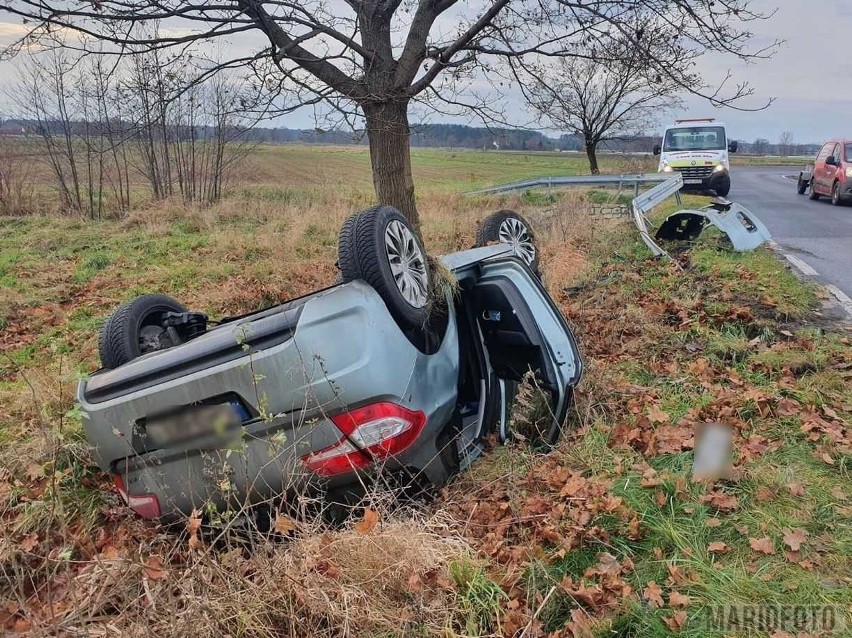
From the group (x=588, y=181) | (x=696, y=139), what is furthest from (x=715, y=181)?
(x=588, y=181)

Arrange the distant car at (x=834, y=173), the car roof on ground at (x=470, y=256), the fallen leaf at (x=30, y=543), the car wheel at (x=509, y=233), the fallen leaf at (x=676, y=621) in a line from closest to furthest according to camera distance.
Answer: the fallen leaf at (x=676, y=621) < the fallen leaf at (x=30, y=543) < the car roof on ground at (x=470, y=256) < the car wheel at (x=509, y=233) < the distant car at (x=834, y=173)

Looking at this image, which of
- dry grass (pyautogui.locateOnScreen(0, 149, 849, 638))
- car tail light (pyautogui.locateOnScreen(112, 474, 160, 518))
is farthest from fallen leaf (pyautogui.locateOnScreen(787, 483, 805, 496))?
car tail light (pyautogui.locateOnScreen(112, 474, 160, 518))

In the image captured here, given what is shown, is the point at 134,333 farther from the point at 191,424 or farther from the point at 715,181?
the point at 715,181

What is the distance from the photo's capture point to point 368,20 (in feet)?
23.2

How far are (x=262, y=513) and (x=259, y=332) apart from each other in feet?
2.69

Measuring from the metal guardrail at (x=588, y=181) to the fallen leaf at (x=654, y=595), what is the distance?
1176cm

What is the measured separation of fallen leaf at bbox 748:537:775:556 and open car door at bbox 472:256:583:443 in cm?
125

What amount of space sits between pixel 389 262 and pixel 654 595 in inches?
76.5

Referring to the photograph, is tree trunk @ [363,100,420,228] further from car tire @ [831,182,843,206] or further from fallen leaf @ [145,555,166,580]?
car tire @ [831,182,843,206]

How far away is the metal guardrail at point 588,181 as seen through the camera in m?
13.5

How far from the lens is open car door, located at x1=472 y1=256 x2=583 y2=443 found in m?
3.52

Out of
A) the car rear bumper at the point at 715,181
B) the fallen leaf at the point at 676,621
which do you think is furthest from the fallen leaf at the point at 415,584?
the car rear bumper at the point at 715,181

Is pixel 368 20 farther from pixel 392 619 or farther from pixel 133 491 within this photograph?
pixel 392 619

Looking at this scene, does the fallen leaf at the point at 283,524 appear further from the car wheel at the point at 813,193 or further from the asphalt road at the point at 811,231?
the car wheel at the point at 813,193
